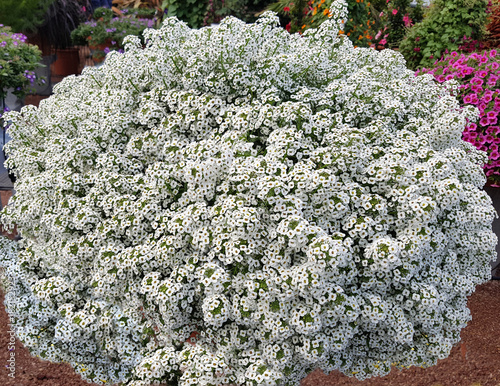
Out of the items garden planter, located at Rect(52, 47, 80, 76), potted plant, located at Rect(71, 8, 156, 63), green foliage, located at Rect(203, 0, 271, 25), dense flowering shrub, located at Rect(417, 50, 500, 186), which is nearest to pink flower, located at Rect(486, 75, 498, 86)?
dense flowering shrub, located at Rect(417, 50, 500, 186)

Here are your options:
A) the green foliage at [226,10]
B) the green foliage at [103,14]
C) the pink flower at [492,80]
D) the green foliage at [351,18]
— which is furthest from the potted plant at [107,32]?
the pink flower at [492,80]

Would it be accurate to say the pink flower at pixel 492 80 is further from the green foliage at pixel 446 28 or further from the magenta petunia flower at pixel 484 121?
the green foliage at pixel 446 28

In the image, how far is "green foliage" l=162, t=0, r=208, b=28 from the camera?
30.1ft

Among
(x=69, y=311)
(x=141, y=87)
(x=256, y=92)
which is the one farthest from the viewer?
(x=141, y=87)

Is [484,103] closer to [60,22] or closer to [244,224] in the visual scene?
[244,224]

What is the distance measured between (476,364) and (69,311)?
9.58ft

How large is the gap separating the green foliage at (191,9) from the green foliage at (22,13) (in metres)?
2.56

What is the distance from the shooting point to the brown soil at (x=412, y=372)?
3.29 meters

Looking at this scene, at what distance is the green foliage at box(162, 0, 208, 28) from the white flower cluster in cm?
656

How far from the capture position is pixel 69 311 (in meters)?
2.49

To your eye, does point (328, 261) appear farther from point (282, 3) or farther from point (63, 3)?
point (63, 3)

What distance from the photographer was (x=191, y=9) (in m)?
9.34

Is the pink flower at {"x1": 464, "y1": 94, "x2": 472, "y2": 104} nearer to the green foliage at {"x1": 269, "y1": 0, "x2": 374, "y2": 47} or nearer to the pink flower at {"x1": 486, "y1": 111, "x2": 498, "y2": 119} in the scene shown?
the pink flower at {"x1": 486, "y1": 111, "x2": 498, "y2": 119}

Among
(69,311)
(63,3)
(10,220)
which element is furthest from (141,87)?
(63,3)
